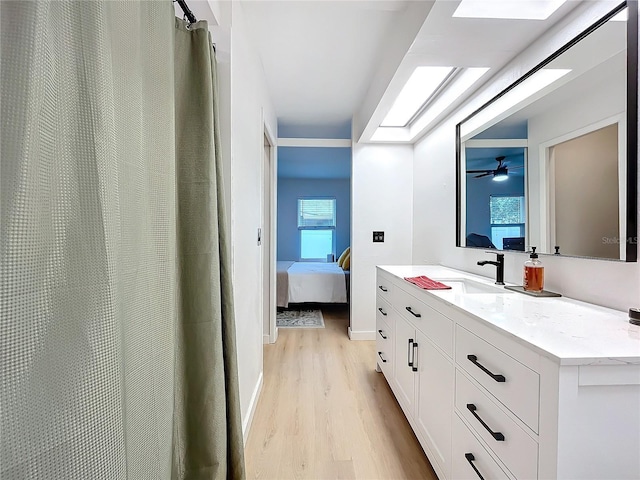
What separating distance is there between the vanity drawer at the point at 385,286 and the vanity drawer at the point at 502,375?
3.71ft

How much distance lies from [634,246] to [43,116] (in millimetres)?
1679

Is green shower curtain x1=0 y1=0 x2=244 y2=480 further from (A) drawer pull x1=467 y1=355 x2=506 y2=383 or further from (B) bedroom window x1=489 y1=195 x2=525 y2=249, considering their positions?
(B) bedroom window x1=489 y1=195 x2=525 y2=249

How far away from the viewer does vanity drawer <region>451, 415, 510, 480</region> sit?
3.52ft

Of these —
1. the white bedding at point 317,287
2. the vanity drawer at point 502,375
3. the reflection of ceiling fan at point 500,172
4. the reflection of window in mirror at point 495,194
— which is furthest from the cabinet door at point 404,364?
the white bedding at point 317,287

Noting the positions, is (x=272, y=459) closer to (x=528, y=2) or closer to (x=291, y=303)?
(x=528, y=2)

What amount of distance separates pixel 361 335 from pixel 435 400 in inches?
85.0

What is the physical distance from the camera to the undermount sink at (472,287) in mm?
1782

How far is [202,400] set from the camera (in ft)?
3.77

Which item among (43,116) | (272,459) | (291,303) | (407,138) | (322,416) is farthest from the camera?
(291,303)

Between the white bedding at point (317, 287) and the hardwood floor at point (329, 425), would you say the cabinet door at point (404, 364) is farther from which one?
the white bedding at point (317, 287)

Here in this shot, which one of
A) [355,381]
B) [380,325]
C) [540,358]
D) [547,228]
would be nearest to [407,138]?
[380,325]

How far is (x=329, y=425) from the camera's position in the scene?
2045 millimetres

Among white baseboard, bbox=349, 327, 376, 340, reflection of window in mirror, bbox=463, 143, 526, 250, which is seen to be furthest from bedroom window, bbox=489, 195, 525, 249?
white baseboard, bbox=349, 327, 376, 340


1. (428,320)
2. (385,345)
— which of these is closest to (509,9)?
(428,320)
